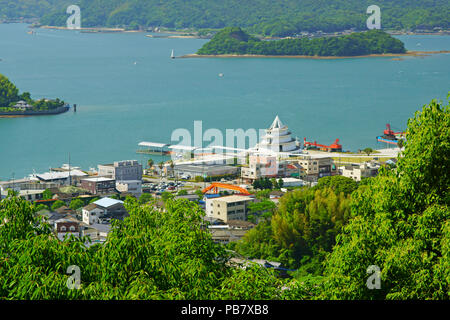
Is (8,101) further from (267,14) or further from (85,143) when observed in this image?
(267,14)

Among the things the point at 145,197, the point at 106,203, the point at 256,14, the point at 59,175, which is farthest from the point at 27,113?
the point at 256,14

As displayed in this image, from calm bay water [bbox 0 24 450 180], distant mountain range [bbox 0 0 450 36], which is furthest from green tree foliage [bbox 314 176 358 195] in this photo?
distant mountain range [bbox 0 0 450 36]

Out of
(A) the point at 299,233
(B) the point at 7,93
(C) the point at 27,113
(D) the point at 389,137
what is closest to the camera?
(A) the point at 299,233

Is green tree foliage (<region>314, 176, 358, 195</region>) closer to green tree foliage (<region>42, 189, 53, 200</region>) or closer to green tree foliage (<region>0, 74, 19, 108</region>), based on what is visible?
green tree foliage (<region>42, 189, 53, 200</region>)

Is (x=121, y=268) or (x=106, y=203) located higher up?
(x=121, y=268)

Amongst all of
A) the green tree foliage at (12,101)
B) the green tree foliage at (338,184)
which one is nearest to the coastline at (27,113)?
the green tree foliage at (12,101)

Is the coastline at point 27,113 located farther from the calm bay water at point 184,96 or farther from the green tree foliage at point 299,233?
the green tree foliage at point 299,233

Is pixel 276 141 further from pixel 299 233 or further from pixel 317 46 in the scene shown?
pixel 317 46
